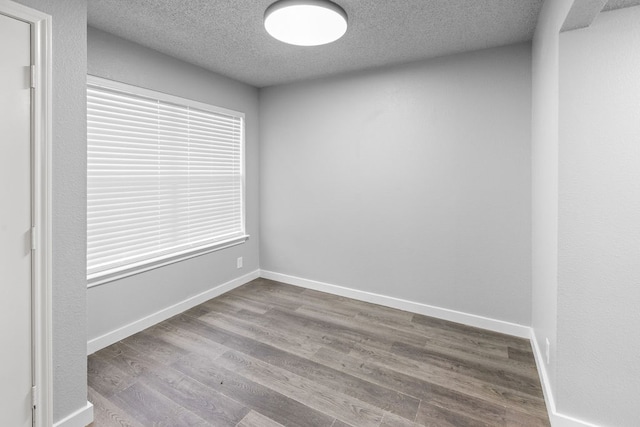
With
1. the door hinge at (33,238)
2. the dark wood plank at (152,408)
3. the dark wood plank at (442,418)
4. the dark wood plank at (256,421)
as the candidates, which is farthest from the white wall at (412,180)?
the door hinge at (33,238)

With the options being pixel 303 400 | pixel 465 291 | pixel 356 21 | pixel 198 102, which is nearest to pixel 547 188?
pixel 465 291

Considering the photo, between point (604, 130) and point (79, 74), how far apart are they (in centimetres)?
271

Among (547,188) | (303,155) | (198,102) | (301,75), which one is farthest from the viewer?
(303,155)

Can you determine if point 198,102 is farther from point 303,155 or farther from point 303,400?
point 303,400

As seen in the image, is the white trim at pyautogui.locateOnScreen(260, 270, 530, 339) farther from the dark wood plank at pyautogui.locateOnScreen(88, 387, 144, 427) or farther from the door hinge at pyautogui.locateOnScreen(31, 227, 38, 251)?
the door hinge at pyautogui.locateOnScreen(31, 227, 38, 251)

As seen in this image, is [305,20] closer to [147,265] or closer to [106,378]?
[147,265]

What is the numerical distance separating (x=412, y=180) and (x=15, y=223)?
9.46 feet

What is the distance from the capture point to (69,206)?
5.29 ft

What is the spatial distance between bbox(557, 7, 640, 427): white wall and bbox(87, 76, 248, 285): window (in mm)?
3006

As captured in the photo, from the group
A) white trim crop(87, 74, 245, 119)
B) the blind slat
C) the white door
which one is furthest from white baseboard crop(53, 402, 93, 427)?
white trim crop(87, 74, 245, 119)

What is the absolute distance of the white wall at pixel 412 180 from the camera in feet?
8.60

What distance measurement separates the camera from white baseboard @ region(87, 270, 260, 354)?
2404mm

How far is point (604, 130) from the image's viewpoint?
1.48 metres

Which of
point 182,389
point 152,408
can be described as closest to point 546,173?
point 182,389
